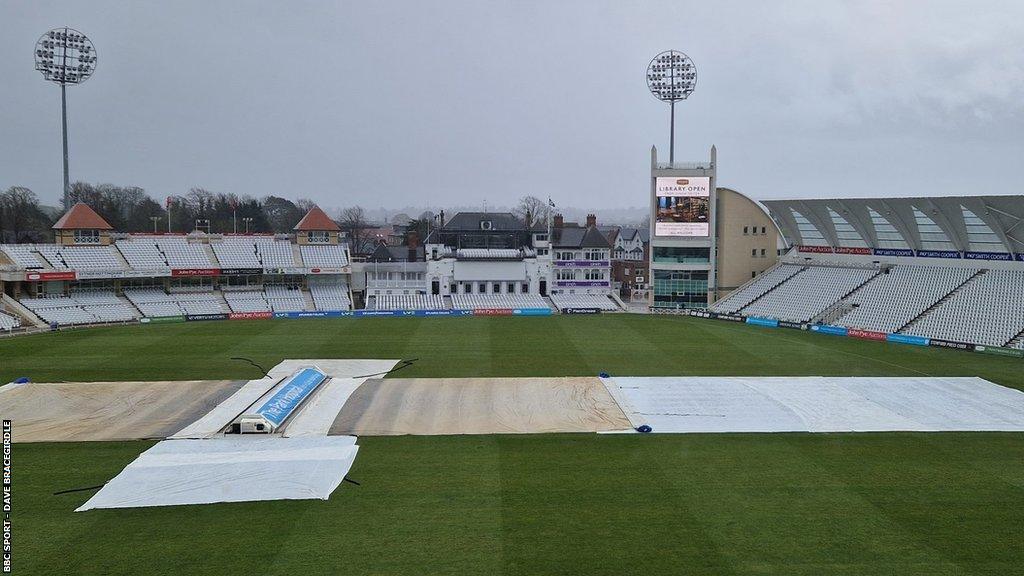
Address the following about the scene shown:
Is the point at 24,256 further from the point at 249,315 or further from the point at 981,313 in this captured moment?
the point at 981,313

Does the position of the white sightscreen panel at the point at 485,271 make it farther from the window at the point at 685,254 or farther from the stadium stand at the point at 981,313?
the stadium stand at the point at 981,313

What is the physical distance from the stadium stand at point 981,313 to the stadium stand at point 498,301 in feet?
86.8

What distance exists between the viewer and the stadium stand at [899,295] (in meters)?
45.2

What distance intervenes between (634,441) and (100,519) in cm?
1395

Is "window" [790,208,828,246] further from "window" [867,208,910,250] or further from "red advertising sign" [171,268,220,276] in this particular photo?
"red advertising sign" [171,268,220,276]

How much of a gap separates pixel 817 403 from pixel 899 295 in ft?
81.9

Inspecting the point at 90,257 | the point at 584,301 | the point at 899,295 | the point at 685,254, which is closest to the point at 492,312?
the point at 584,301

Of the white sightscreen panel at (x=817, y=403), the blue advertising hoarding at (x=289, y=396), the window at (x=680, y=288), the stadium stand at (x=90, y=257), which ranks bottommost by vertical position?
the white sightscreen panel at (x=817, y=403)

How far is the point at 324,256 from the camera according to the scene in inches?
2360

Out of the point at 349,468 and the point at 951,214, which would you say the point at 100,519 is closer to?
the point at 349,468

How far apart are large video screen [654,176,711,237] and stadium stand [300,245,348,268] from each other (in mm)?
25028

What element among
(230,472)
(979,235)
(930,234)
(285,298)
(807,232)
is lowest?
(230,472)

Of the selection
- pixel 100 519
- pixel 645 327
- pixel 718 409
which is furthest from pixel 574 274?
pixel 100 519

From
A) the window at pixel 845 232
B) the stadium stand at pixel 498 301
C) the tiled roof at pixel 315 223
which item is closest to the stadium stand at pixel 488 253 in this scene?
the stadium stand at pixel 498 301
